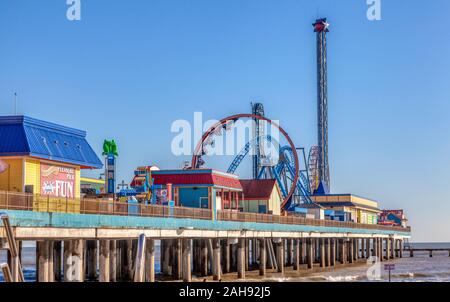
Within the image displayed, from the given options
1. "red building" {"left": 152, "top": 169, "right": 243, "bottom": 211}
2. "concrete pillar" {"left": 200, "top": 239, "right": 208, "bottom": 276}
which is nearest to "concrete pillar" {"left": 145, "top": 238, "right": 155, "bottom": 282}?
"red building" {"left": 152, "top": 169, "right": 243, "bottom": 211}

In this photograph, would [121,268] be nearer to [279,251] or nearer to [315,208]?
[279,251]

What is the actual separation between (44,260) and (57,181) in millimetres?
7303

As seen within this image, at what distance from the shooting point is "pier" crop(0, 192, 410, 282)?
28547 mm

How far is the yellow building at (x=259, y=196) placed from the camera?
77.1 m

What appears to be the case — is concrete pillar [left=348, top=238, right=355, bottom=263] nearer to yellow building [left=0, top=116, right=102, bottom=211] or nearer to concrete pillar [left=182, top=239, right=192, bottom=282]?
concrete pillar [left=182, top=239, right=192, bottom=282]

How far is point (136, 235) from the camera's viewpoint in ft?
124

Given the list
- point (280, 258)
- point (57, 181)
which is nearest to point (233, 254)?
point (280, 258)

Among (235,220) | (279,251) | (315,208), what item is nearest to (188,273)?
(235,220)

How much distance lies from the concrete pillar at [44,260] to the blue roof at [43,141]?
4885 mm

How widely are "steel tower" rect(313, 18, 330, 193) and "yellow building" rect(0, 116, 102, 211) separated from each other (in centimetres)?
11045

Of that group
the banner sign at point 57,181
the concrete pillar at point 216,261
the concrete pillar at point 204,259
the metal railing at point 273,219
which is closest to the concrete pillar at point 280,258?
the metal railing at point 273,219

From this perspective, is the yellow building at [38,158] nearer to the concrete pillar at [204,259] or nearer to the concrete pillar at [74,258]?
the concrete pillar at [74,258]

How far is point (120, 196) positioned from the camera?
47.2 meters

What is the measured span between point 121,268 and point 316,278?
53.8 feet
